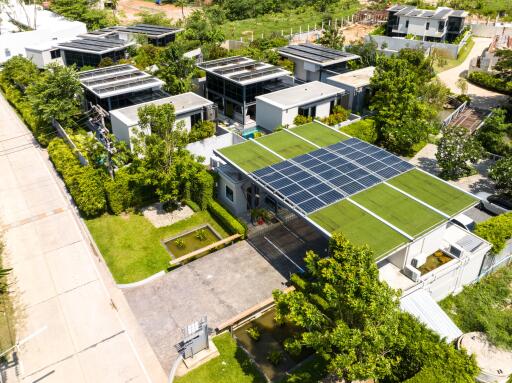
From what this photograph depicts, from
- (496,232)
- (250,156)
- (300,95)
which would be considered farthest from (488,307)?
(300,95)

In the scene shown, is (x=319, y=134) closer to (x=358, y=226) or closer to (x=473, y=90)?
(x=358, y=226)

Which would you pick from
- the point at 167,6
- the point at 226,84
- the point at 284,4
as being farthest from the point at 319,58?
the point at 167,6

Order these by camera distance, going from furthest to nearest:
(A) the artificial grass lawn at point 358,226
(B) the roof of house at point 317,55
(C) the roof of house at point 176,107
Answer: (B) the roof of house at point 317,55 < (C) the roof of house at point 176,107 < (A) the artificial grass lawn at point 358,226

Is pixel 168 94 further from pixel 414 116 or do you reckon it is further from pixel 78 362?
pixel 78 362

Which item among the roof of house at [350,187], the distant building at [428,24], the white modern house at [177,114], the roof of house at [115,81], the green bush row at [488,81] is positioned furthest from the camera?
the distant building at [428,24]

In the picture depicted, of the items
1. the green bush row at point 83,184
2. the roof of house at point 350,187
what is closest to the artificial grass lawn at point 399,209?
the roof of house at point 350,187

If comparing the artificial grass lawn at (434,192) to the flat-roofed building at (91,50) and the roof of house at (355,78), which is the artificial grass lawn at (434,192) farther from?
the flat-roofed building at (91,50)

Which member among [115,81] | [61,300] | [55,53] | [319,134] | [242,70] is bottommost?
[61,300]
